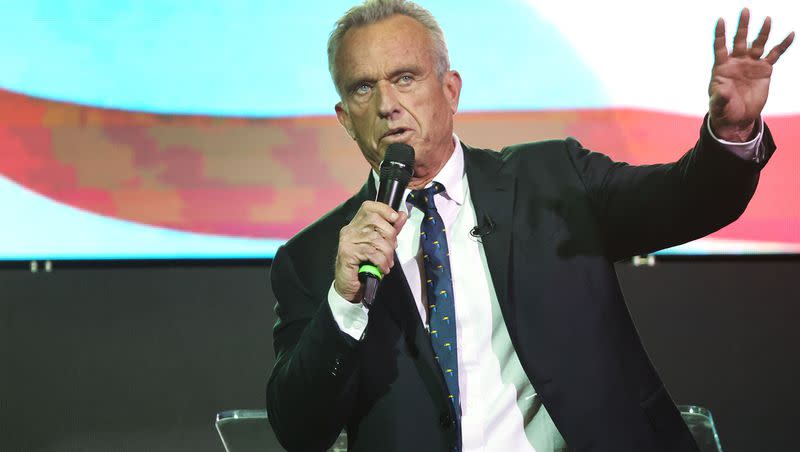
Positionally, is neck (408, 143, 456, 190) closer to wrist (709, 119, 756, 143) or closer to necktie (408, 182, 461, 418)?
necktie (408, 182, 461, 418)

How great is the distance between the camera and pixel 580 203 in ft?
6.66

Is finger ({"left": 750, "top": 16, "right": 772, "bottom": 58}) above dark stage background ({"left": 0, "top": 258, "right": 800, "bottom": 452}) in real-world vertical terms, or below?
above

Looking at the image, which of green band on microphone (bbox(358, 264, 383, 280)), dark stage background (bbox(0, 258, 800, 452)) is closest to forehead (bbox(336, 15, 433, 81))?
green band on microphone (bbox(358, 264, 383, 280))

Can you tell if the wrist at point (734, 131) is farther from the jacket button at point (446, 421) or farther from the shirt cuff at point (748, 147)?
the jacket button at point (446, 421)

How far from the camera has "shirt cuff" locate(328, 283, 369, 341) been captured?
1.79 metres

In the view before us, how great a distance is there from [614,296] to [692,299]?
5.00 ft

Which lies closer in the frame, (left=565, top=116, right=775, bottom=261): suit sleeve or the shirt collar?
(left=565, top=116, right=775, bottom=261): suit sleeve

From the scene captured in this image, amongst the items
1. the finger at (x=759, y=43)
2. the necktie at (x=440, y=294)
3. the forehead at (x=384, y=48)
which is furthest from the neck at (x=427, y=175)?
the finger at (x=759, y=43)

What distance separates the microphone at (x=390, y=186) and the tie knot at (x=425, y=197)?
26cm

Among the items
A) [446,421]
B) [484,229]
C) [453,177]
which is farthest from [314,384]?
[453,177]

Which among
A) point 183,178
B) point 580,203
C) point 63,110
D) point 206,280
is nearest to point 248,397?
point 206,280

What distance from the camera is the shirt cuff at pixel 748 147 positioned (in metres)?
1.68

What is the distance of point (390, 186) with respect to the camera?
1.69 metres

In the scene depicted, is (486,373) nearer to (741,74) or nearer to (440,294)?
(440,294)
